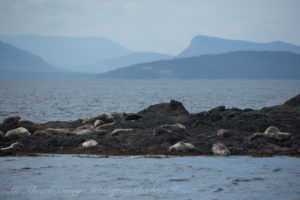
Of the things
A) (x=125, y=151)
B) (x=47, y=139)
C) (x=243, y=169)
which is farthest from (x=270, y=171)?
(x=47, y=139)

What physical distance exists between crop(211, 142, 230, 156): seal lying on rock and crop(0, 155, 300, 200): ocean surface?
26.5 inches

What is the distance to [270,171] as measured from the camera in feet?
59.9

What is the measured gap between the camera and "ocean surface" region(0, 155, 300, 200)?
1500 centimetres

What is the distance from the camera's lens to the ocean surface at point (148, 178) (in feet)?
49.2

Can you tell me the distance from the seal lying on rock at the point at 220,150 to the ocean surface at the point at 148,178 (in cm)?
67

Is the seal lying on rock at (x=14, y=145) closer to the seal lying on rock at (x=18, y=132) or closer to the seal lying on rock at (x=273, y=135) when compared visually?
the seal lying on rock at (x=18, y=132)

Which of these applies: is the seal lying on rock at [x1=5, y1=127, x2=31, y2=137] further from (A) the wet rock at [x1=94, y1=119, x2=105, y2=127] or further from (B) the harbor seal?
(A) the wet rock at [x1=94, y1=119, x2=105, y2=127]

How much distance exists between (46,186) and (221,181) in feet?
19.4

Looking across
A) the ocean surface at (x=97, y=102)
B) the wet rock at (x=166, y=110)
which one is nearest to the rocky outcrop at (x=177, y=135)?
the wet rock at (x=166, y=110)

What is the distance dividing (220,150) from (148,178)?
18.7 feet

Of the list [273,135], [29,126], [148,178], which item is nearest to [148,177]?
[148,178]

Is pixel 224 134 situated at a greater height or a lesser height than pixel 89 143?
greater

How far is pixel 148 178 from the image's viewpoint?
17234mm

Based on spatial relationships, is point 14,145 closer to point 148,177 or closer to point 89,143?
point 89,143
